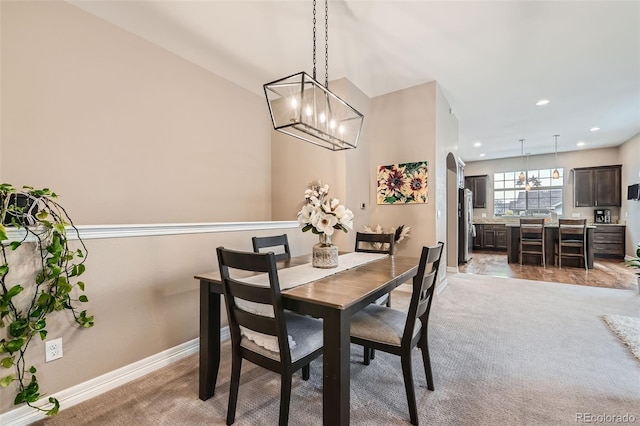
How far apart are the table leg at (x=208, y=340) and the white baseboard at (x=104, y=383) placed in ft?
1.91

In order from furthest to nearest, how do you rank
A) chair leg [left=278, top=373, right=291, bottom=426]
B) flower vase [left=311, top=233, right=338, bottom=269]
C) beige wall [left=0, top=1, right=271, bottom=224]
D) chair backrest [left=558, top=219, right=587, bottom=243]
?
chair backrest [left=558, top=219, right=587, bottom=243] → beige wall [left=0, top=1, right=271, bottom=224] → flower vase [left=311, top=233, right=338, bottom=269] → chair leg [left=278, top=373, right=291, bottom=426]

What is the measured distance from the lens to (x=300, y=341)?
58.7 inches

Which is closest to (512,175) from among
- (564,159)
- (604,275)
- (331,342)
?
(564,159)

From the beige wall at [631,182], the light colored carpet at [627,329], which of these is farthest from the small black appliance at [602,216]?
the light colored carpet at [627,329]

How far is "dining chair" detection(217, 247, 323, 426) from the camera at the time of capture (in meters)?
1.31

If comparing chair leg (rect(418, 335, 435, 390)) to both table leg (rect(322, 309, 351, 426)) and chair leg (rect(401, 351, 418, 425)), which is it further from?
table leg (rect(322, 309, 351, 426))

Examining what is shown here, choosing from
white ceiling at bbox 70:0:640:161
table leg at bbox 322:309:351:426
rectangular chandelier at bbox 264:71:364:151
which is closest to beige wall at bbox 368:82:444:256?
white ceiling at bbox 70:0:640:161

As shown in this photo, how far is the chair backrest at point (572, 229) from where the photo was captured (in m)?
5.48

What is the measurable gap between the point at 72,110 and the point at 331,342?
2.84 meters

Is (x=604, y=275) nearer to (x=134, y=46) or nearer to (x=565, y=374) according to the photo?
(x=565, y=374)

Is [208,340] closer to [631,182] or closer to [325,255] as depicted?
[325,255]

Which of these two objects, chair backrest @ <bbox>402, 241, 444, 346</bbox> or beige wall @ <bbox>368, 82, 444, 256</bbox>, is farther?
beige wall @ <bbox>368, 82, 444, 256</bbox>

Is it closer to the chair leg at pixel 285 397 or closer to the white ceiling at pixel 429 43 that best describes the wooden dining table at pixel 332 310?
the chair leg at pixel 285 397

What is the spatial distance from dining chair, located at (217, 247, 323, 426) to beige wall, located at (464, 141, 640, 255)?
26.7ft
